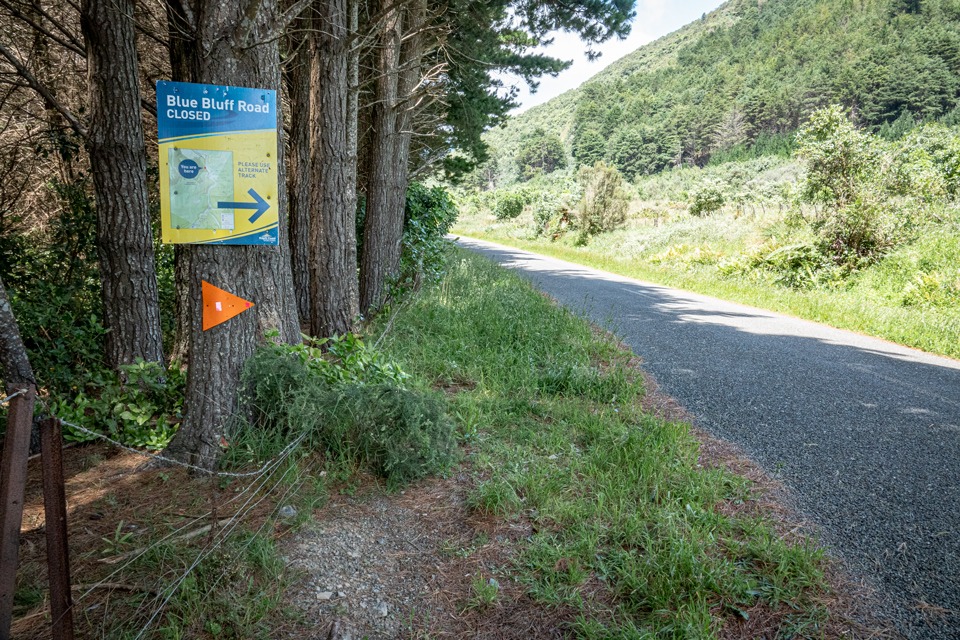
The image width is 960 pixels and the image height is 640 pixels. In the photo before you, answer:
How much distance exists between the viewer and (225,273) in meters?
3.10

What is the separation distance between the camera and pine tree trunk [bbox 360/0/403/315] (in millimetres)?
6891

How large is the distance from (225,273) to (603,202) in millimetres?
21868

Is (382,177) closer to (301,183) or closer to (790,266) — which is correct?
(301,183)

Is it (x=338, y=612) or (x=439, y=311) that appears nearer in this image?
(x=338, y=612)

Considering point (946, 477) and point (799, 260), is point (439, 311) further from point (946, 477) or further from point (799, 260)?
point (799, 260)

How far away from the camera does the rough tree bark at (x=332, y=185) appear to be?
527 cm

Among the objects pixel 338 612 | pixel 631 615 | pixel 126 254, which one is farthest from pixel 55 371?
pixel 631 615

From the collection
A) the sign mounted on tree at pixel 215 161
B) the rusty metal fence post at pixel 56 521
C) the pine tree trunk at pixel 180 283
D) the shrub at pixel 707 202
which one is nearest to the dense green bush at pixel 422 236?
the pine tree trunk at pixel 180 283

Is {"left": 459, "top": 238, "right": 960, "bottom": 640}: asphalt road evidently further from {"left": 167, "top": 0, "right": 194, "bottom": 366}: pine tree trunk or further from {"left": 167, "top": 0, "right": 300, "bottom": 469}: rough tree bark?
{"left": 167, "top": 0, "right": 194, "bottom": 366}: pine tree trunk

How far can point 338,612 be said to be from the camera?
2203 mm

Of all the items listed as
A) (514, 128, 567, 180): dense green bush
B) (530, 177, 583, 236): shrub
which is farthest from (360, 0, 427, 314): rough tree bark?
(514, 128, 567, 180): dense green bush

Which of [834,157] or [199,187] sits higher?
[834,157]

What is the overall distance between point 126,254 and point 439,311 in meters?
3.96

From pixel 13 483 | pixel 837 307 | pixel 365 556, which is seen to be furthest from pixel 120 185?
pixel 837 307
